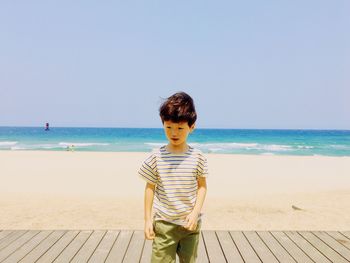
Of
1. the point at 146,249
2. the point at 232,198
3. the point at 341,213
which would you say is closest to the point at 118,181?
A: the point at 232,198

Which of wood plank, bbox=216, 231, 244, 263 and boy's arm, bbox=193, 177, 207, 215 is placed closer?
boy's arm, bbox=193, 177, 207, 215

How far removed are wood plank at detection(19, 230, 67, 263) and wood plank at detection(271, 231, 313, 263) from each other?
9.12 feet

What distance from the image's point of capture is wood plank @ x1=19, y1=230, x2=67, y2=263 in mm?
4098

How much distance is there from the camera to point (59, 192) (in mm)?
11742

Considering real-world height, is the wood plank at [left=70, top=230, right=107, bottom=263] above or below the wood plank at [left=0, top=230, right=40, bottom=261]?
above

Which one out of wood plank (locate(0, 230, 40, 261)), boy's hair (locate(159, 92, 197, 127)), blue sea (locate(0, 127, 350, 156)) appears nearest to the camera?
boy's hair (locate(159, 92, 197, 127))

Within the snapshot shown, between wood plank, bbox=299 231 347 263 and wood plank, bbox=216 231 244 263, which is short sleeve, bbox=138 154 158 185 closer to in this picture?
wood plank, bbox=216 231 244 263

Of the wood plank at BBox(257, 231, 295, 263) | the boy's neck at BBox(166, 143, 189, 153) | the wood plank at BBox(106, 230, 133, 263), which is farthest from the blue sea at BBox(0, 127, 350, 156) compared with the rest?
the boy's neck at BBox(166, 143, 189, 153)

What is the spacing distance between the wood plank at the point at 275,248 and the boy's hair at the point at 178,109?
2298 mm

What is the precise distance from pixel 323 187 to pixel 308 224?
6.80 m

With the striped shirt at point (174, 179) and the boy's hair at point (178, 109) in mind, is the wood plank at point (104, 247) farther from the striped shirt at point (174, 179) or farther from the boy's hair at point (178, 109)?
the boy's hair at point (178, 109)

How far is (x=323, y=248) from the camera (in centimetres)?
450

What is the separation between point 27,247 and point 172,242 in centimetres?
249

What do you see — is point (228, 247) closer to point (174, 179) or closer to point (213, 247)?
point (213, 247)
